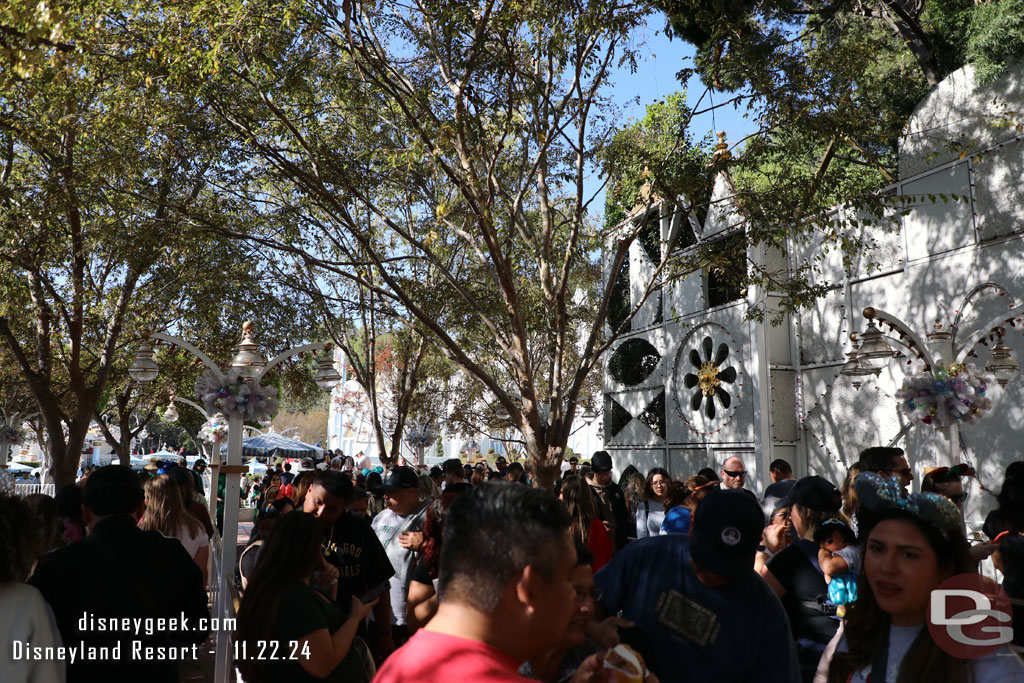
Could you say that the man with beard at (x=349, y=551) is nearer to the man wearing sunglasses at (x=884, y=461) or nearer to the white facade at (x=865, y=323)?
the man wearing sunglasses at (x=884, y=461)

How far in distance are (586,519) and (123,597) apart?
3.26 meters

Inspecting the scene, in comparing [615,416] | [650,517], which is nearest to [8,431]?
[615,416]

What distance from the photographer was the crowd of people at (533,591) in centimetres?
185

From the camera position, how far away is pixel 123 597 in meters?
3.75

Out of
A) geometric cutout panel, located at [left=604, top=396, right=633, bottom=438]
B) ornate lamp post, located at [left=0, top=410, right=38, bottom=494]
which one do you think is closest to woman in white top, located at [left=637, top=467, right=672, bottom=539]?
geometric cutout panel, located at [left=604, top=396, right=633, bottom=438]

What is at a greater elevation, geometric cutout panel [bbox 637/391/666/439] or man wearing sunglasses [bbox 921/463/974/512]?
geometric cutout panel [bbox 637/391/666/439]

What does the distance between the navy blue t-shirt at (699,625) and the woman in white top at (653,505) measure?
5176 millimetres

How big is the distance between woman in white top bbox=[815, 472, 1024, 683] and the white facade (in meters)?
8.40

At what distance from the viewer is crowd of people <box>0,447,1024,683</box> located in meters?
1.85

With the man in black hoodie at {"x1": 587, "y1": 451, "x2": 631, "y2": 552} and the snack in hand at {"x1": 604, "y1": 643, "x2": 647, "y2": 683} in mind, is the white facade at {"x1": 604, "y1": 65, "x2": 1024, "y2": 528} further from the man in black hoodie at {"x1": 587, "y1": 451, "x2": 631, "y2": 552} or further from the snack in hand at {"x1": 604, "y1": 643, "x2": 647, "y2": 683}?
the snack in hand at {"x1": 604, "y1": 643, "x2": 647, "y2": 683}

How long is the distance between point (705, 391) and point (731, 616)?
16.4m

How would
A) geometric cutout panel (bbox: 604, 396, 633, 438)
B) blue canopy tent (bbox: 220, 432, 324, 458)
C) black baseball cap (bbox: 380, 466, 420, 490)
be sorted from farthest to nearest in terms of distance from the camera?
1. blue canopy tent (bbox: 220, 432, 324, 458)
2. geometric cutout panel (bbox: 604, 396, 633, 438)
3. black baseball cap (bbox: 380, 466, 420, 490)

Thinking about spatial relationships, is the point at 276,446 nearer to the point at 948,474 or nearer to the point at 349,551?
the point at 948,474

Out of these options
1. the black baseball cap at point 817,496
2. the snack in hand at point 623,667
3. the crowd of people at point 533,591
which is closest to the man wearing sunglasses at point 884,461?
the crowd of people at point 533,591
